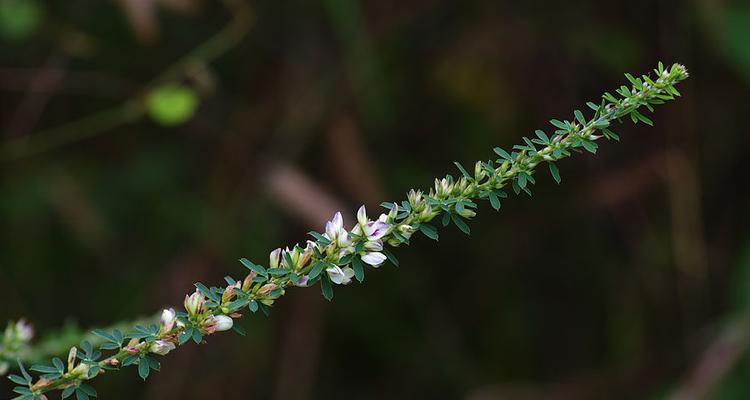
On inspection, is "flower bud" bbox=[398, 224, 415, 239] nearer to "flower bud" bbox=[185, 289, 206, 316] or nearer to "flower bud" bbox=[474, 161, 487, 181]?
"flower bud" bbox=[474, 161, 487, 181]

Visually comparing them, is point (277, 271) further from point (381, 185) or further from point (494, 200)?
point (381, 185)

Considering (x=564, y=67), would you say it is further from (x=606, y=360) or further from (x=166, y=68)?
(x=166, y=68)

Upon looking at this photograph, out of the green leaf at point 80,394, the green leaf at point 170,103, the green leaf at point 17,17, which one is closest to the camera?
the green leaf at point 80,394

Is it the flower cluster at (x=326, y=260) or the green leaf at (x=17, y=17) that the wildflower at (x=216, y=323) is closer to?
the flower cluster at (x=326, y=260)

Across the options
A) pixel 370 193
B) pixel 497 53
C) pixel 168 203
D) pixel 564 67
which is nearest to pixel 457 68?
pixel 497 53

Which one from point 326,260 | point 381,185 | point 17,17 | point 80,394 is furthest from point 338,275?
point 381,185

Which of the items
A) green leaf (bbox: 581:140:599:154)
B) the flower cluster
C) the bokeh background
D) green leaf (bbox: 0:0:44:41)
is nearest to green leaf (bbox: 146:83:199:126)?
the bokeh background

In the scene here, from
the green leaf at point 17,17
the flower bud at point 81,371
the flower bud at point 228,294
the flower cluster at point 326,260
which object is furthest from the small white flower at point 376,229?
the green leaf at point 17,17
